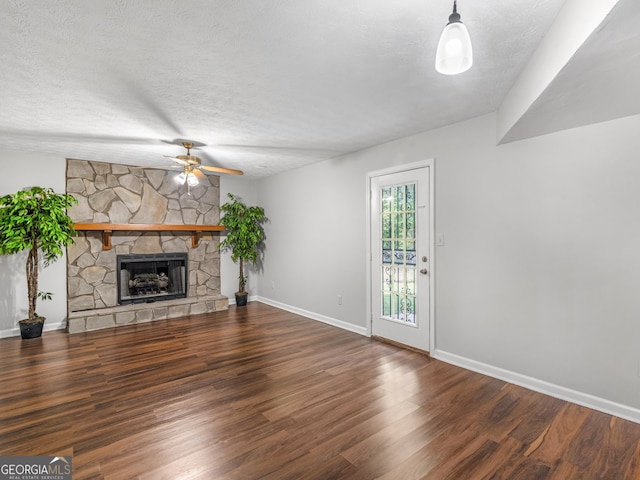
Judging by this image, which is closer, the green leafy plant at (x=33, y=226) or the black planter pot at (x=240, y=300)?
the green leafy plant at (x=33, y=226)

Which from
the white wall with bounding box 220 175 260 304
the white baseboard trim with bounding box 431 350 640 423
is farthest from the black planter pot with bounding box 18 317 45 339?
the white baseboard trim with bounding box 431 350 640 423

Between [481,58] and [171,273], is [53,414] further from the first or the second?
[481,58]

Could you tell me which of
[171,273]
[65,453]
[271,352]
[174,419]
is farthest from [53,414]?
[171,273]

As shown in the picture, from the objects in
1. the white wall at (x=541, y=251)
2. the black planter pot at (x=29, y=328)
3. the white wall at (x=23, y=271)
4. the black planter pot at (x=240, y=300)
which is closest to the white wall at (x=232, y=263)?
the black planter pot at (x=240, y=300)

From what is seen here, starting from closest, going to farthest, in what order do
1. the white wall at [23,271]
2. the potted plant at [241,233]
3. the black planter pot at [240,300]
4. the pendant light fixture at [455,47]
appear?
the pendant light fixture at [455,47], the white wall at [23,271], the potted plant at [241,233], the black planter pot at [240,300]

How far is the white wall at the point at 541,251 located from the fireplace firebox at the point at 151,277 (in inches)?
148

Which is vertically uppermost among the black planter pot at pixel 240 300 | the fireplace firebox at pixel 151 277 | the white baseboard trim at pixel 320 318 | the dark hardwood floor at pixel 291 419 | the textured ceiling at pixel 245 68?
the textured ceiling at pixel 245 68

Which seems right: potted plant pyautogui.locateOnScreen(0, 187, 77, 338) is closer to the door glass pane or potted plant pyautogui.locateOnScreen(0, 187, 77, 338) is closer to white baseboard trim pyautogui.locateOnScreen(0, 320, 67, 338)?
white baseboard trim pyautogui.locateOnScreen(0, 320, 67, 338)

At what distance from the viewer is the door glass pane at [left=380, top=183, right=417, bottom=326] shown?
12.4 ft

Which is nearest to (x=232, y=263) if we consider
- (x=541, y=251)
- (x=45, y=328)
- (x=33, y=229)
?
(x=45, y=328)

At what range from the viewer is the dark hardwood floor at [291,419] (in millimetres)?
1864

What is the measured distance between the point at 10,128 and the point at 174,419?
3365 mm

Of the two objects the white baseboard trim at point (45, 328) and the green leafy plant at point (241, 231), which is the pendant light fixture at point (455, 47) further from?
the white baseboard trim at point (45, 328)

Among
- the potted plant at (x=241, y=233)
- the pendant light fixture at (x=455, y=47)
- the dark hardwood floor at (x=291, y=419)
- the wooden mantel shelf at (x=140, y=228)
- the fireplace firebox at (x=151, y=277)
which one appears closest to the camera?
the pendant light fixture at (x=455, y=47)
